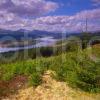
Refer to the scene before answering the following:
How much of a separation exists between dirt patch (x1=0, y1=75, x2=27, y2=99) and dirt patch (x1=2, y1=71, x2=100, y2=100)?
36 centimetres

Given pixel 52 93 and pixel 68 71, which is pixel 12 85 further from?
pixel 68 71

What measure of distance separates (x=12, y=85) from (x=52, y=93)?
1.98 metres

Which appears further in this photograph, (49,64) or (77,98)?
(49,64)

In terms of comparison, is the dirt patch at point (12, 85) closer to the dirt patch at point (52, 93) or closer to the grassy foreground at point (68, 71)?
the grassy foreground at point (68, 71)

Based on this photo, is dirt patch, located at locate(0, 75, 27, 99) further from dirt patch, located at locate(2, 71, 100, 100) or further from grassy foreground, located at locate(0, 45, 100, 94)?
dirt patch, located at locate(2, 71, 100, 100)

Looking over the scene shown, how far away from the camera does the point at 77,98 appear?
1242 centimetres

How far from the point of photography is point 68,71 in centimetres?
1416

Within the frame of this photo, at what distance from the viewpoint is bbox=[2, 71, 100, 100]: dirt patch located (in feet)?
41.1

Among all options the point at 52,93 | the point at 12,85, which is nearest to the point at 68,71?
the point at 52,93

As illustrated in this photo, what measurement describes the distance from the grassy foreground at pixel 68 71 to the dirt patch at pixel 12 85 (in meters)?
0.18

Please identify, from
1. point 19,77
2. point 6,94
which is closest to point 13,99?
A: point 6,94

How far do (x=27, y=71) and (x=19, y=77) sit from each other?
0.53 m

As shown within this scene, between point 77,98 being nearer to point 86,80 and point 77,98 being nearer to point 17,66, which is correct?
point 86,80

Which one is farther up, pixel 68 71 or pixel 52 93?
pixel 68 71
